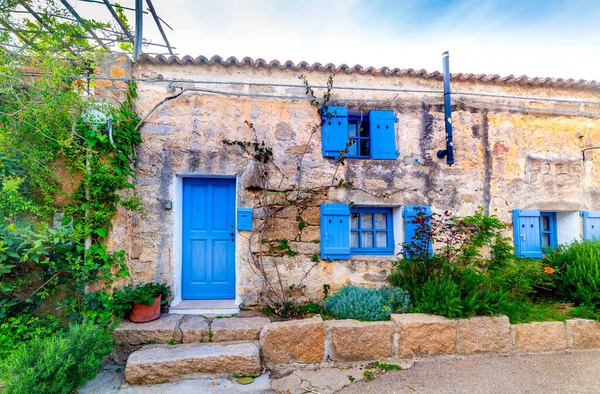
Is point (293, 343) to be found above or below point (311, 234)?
below

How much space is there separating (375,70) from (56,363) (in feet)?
16.9

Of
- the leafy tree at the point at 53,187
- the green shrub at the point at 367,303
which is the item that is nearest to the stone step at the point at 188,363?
the leafy tree at the point at 53,187

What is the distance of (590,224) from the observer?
4.80 m

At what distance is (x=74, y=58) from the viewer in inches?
135

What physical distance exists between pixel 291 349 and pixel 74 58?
437 cm

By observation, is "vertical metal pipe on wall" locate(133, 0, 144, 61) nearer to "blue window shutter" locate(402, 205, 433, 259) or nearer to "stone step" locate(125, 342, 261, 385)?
"stone step" locate(125, 342, 261, 385)

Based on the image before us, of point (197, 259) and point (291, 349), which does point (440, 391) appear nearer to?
point (291, 349)

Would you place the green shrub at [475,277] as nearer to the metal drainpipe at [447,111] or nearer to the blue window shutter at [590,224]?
the metal drainpipe at [447,111]

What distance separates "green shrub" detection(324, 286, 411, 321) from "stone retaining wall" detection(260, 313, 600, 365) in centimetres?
17

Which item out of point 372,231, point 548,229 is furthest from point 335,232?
point 548,229

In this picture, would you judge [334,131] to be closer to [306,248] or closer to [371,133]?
[371,133]

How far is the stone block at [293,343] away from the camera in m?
3.12

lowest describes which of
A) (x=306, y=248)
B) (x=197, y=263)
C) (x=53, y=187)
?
(x=197, y=263)

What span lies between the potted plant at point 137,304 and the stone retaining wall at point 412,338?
150 cm
